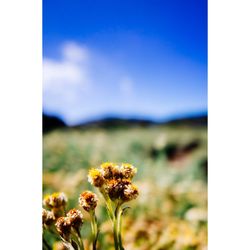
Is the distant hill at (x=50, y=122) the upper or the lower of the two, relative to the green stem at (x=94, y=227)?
upper

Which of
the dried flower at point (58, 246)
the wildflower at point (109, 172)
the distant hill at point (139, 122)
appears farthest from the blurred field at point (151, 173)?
the wildflower at point (109, 172)

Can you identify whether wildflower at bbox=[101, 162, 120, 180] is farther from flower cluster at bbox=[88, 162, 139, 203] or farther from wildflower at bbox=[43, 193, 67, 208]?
wildflower at bbox=[43, 193, 67, 208]

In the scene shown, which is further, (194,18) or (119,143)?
(119,143)
